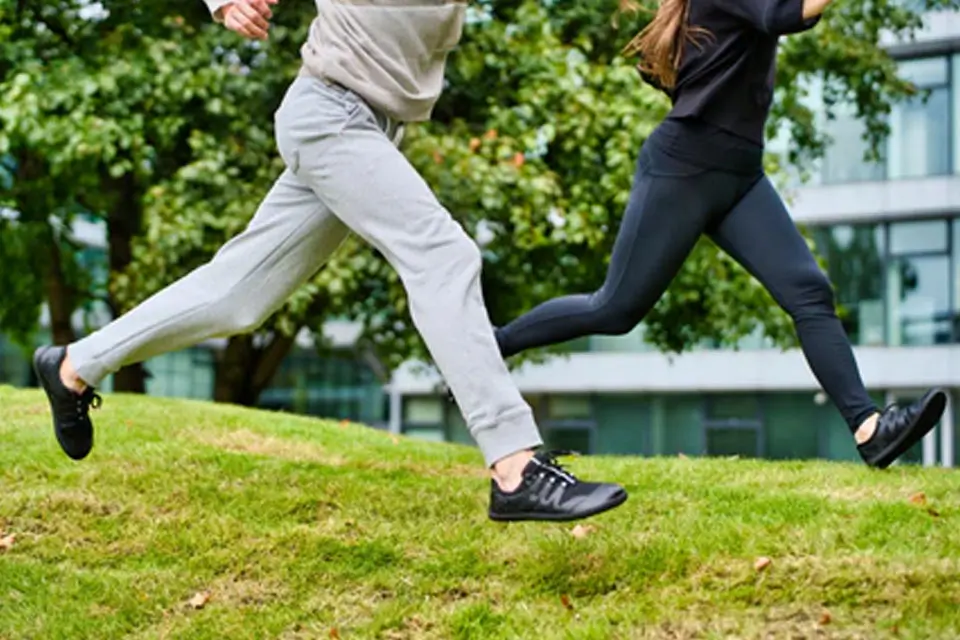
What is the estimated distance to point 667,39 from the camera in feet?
16.7

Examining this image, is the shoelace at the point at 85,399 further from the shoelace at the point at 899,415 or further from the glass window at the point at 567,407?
the glass window at the point at 567,407

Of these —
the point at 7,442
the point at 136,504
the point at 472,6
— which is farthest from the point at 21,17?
the point at 136,504

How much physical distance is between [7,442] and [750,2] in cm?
406

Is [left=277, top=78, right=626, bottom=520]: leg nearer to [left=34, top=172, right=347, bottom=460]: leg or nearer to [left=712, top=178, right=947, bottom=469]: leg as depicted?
[left=34, top=172, right=347, bottom=460]: leg

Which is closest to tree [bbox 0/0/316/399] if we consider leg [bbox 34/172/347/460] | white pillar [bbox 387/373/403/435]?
leg [bbox 34/172/347/460]

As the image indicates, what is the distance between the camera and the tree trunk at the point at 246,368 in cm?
1556

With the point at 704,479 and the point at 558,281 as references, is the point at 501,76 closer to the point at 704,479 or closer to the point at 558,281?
the point at 558,281

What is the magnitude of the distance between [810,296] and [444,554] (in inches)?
68.3

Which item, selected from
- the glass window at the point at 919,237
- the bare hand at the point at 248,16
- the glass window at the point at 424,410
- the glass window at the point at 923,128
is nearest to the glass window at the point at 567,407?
the glass window at the point at 424,410

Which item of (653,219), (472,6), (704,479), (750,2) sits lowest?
(704,479)

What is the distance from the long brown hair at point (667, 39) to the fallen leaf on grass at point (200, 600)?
2.45 m

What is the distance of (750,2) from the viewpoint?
4.71 m

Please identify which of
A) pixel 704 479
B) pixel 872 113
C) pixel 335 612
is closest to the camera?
pixel 335 612

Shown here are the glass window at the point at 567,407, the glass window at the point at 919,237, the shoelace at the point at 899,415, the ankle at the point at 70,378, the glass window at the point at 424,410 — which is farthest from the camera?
the glass window at the point at 424,410
